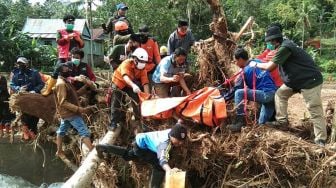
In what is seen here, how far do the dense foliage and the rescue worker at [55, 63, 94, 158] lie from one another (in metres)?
13.3

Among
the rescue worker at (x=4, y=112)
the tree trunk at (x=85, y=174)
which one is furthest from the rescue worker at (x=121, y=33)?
the rescue worker at (x=4, y=112)

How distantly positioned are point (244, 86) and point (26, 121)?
4437mm

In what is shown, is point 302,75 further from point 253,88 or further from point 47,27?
point 47,27

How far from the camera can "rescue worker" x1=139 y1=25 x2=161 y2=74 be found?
8.10 m

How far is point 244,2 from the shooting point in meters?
43.2

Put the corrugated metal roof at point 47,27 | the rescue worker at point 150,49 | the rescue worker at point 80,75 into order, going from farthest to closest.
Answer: the corrugated metal roof at point 47,27
the rescue worker at point 150,49
the rescue worker at point 80,75

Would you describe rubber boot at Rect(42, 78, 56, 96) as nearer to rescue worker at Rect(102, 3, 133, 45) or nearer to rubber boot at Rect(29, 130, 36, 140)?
rubber boot at Rect(29, 130, 36, 140)

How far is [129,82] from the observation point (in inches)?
274

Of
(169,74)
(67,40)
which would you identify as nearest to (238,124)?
(169,74)

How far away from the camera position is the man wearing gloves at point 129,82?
698cm

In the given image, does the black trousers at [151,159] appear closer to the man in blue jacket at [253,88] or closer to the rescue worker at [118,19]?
the man in blue jacket at [253,88]

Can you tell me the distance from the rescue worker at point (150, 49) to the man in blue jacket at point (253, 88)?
176 cm

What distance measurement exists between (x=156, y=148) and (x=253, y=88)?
6.25 ft

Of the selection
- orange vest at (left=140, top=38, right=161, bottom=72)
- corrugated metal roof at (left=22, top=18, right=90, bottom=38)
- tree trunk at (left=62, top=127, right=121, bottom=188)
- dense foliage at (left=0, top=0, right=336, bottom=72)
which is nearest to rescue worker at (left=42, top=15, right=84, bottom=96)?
orange vest at (left=140, top=38, right=161, bottom=72)
